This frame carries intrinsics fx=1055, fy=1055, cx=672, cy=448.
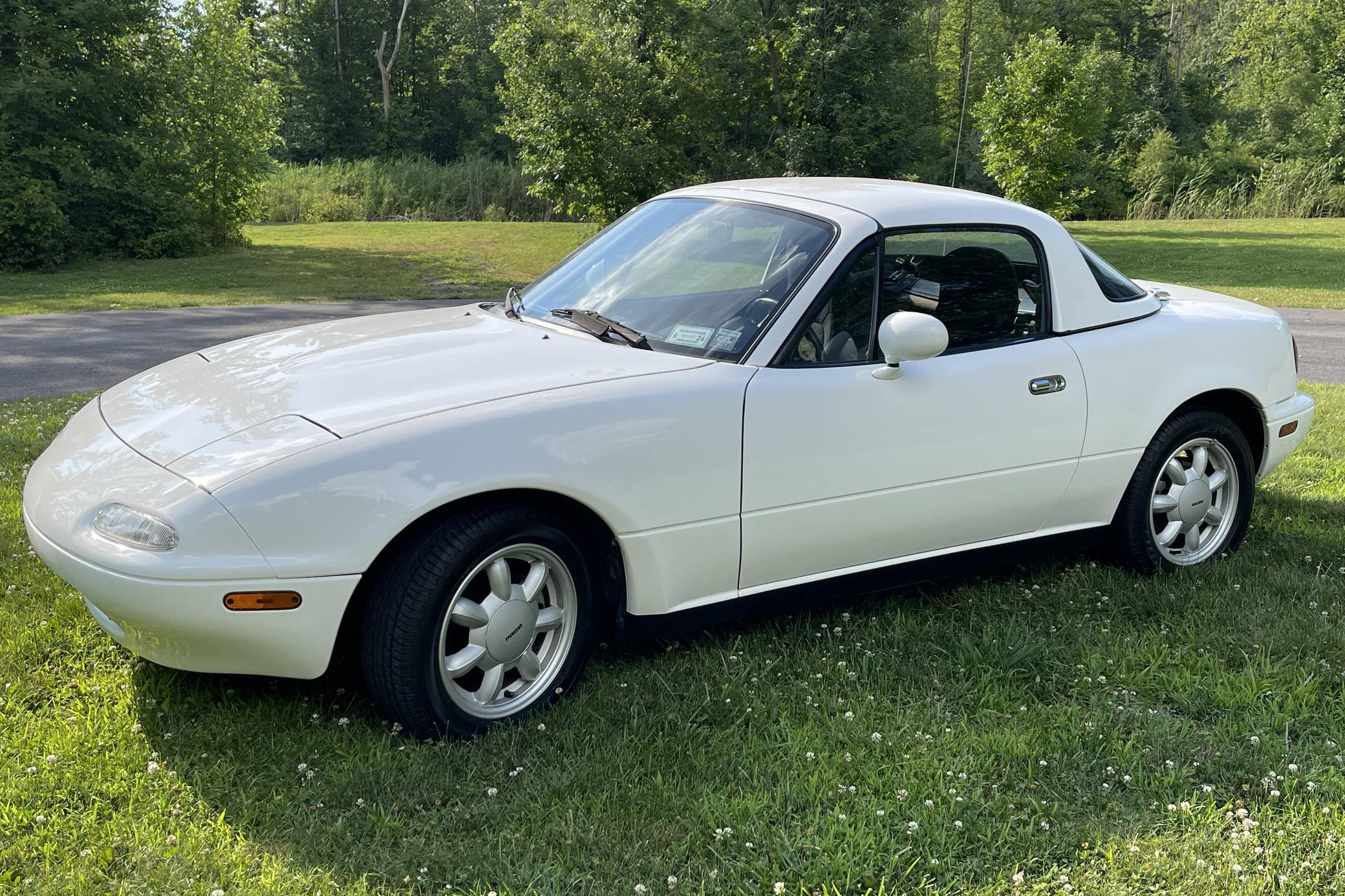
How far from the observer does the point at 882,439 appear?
11.7ft

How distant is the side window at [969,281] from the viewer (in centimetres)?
376

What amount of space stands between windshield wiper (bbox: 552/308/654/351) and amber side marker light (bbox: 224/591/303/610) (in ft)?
4.57

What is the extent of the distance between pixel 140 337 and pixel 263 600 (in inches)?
379

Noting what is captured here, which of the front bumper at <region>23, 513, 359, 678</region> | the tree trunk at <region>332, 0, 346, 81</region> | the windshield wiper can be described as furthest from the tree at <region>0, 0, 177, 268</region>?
the tree trunk at <region>332, 0, 346, 81</region>


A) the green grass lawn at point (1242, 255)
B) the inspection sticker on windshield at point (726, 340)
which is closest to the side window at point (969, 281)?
the inspection sticker on windshield at point (726, 340)

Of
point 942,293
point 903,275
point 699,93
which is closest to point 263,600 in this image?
point 903,275

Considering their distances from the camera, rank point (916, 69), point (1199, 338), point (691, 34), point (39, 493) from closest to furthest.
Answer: point (39, 493) < point (1199, 338) < point (691, 34) < point (916, 69)

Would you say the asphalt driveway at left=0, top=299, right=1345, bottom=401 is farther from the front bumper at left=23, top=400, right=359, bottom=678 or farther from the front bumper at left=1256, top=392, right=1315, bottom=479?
the front bumper at left=23, top=400, right=359, bottom=678

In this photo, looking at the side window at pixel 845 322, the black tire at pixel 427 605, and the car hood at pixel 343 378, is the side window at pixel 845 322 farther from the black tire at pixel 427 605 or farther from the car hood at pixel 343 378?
the black tire at pixel 427 605

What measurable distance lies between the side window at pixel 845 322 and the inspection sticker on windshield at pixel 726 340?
0.18m

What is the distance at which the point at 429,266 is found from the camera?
65.2ft

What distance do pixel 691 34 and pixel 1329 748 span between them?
20.6 meters

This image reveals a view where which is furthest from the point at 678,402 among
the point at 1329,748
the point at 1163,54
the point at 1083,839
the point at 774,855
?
the point at 1163,54

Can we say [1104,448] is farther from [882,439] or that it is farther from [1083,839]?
[1083,839]
